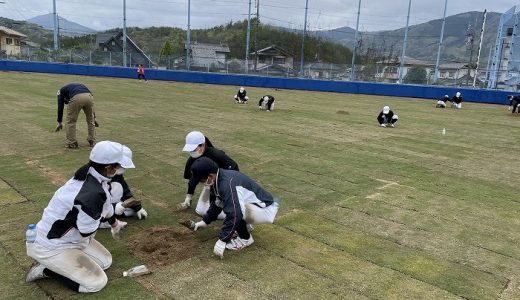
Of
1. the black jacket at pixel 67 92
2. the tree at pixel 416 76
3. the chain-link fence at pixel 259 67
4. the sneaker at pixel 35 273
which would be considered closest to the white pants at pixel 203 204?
the sneaker at pixel 35 273

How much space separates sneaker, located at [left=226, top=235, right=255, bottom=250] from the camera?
5.09 meters

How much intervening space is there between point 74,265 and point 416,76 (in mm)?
35391

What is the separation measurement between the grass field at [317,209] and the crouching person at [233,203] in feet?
0.71

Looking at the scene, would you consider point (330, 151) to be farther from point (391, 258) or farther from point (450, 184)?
point (391, 258)

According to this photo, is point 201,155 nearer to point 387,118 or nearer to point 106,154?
point 106,154

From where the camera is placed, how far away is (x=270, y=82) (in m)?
35.2

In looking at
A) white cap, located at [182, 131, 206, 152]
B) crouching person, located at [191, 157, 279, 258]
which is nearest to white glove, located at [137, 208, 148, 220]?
crouching person, located at [191, 157, 279, 258]

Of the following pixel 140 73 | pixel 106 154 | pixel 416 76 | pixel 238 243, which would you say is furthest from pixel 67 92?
pixel 416 76

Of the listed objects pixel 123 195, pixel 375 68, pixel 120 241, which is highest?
pixel 375 68

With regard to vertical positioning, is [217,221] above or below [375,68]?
below

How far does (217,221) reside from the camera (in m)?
5.95

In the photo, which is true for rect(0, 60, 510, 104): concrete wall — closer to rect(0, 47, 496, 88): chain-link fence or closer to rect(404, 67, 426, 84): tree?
rect(0, 47, 496, 88): chain-link fence

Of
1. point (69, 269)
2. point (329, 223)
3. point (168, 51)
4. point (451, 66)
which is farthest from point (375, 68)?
point (168, 51)

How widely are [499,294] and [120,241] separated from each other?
4.31m
